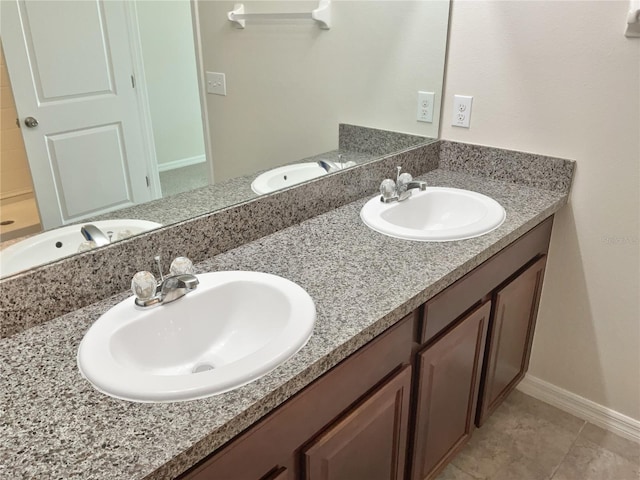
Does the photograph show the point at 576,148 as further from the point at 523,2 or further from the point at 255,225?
the point at 255,225

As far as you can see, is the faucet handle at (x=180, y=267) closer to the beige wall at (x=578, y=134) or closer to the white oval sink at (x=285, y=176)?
the white oval sink at (x=285, y=176)

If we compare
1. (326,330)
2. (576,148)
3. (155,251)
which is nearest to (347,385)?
(326,330)

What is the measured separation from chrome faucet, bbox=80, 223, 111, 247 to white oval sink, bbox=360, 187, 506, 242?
75cm

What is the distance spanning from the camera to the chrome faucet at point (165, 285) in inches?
41.7

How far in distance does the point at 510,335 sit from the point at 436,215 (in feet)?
1.61

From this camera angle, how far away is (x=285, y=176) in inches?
61.5

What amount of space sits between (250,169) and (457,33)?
0.98 meters

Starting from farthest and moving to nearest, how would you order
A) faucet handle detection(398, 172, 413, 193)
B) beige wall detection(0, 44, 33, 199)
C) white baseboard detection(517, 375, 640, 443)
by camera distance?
white baseboard detection(517, 375, 640, 443)
faucet handle detection(398, 172, 413, 193)
beige wall detection(0, 44, 33, 199)

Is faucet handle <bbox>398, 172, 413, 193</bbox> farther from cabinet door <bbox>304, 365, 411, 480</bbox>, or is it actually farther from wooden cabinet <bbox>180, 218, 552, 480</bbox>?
cabinet door <bbox>304, 365, 411, 480</bbox>

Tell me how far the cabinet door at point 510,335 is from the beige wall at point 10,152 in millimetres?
1293

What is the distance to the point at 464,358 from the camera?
151cm

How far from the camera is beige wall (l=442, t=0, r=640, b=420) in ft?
5.28

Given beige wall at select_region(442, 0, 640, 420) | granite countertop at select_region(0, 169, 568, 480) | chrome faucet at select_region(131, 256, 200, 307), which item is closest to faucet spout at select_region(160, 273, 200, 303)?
chrome faucet at select_region(131, 256, 200, 307)

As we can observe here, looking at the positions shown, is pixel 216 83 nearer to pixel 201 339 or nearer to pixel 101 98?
pixel 101 98
